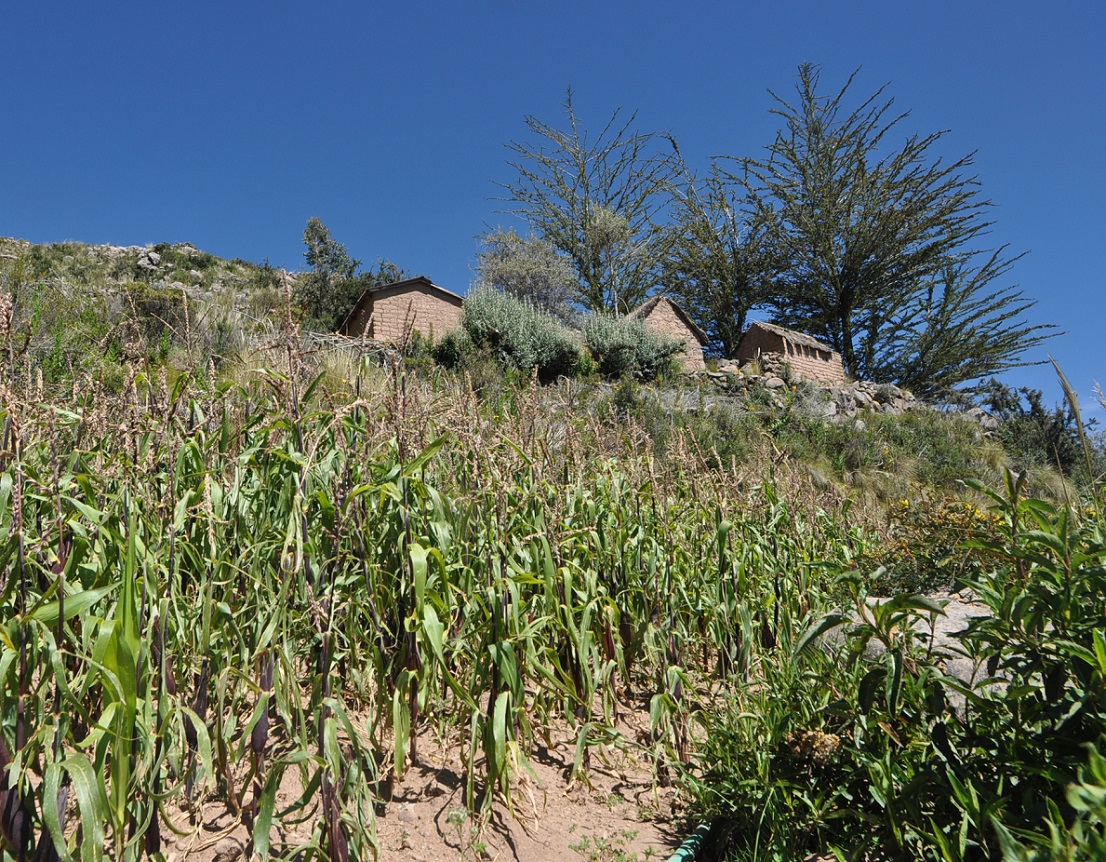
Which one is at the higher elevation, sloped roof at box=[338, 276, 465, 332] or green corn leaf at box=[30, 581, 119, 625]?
sloped roof at box=[338, 276, 465, 332]

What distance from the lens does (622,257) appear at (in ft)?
78.3

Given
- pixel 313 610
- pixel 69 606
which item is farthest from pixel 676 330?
pixel 69 606

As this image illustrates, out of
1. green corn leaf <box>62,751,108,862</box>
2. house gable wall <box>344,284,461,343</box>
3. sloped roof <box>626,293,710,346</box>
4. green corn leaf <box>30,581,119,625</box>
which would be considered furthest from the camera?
sloped roof <box>626,293,710,346</box>

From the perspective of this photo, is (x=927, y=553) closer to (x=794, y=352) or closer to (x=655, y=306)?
(x=794, y=352)

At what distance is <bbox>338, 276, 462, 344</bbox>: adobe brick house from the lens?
576 inches

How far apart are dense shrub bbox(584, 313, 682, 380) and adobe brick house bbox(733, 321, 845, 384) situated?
322cm

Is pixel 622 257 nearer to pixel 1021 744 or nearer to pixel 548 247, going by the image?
pixel 548 247

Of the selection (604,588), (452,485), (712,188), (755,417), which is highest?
(712,188)

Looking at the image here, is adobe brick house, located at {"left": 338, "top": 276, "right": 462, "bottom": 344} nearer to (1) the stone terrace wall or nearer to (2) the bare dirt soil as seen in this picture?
(1) the stone terrace wall

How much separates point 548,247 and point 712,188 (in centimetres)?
642

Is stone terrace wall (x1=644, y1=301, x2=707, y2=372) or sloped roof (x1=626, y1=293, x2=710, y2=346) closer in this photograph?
stone terrace wall (x1=644, y1=301, x2=707, y2=372)

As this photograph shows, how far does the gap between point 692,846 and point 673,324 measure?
16662mm

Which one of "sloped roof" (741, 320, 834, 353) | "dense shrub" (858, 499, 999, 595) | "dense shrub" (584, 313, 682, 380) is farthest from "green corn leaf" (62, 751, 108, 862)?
"sloped roof" (741, 320, 834, 353)

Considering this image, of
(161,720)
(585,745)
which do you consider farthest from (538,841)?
(161,720)
